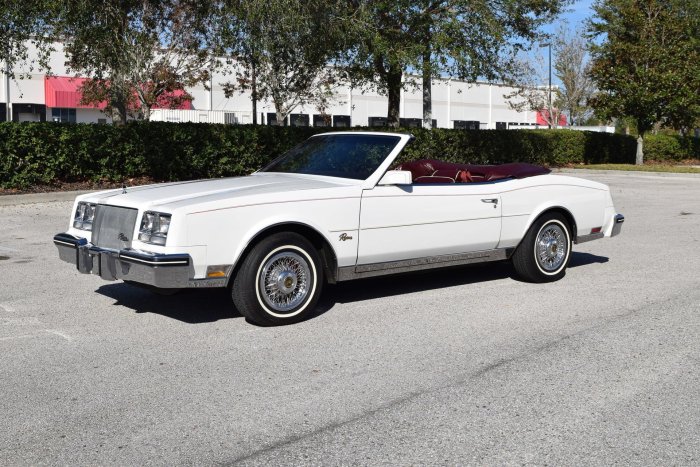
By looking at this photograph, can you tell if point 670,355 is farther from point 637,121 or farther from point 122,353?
point 637,121

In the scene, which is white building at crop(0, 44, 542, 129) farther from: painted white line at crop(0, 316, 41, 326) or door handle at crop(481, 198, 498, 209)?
painted white line at crop(0, 316, 41, 326)

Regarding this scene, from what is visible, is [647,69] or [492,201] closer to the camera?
[492,201]

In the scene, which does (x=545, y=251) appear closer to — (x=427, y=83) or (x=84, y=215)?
(x=84, y=215)

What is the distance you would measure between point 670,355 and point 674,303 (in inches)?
68.4

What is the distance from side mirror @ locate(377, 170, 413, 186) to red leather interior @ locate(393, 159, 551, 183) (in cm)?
87

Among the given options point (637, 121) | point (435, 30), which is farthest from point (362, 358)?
point (637, 121)

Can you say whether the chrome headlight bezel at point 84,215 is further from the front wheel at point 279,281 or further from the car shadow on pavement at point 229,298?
the front wheel at point 279,281

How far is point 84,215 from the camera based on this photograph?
6.77m

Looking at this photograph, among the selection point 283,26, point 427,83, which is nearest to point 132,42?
point 283,26

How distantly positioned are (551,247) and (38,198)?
1095 centimetres

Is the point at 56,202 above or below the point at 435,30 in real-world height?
below

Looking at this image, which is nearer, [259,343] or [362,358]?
[362,358]

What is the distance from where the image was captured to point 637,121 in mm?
34406

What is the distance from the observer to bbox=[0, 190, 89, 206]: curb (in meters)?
15.2
